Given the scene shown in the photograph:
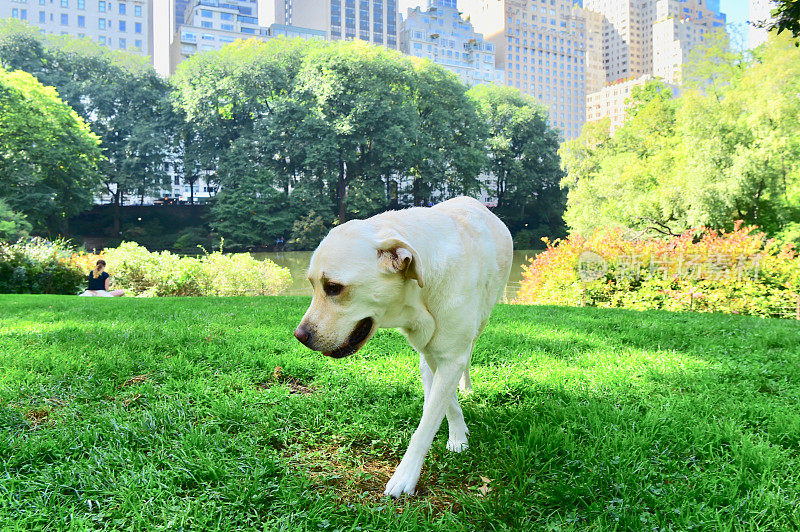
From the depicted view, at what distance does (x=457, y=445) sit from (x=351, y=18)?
→ 12714 cm

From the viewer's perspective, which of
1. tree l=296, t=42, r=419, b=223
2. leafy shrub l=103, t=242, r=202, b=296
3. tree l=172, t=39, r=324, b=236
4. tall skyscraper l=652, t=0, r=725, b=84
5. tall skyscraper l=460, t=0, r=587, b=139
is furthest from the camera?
tall skyscraper l=652, t=0, r=725, b=84

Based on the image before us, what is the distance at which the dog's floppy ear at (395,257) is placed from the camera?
204cm

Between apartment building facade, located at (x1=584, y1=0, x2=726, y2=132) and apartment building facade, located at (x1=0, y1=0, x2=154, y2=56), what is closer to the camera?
apartment building facade, located at (x1=0, y1=0, x2=154, y2=56)

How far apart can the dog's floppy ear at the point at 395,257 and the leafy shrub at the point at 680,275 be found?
31.5 ft

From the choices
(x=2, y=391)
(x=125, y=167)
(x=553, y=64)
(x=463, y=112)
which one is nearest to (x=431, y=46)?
(x=553, y=64)

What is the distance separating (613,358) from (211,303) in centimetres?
641

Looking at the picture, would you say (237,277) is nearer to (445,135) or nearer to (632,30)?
(445,135)

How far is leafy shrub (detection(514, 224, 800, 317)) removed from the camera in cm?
980

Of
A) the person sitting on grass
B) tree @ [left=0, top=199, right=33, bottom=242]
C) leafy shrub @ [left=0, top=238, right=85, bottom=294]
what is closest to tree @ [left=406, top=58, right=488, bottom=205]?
tree @ [left=0, top=199, right=33, bottom=242]

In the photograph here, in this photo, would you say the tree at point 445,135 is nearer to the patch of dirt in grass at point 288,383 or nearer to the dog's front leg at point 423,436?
the patch of dirt in grass at point 288,383

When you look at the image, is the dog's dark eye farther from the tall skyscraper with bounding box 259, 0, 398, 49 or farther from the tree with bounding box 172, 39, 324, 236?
the tall skyscraper with bounding box 259, 0, 398, 49

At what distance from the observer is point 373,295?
2057mm

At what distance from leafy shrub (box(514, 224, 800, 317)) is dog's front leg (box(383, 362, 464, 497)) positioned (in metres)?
9.32

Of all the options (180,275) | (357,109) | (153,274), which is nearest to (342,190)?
(357,109)
